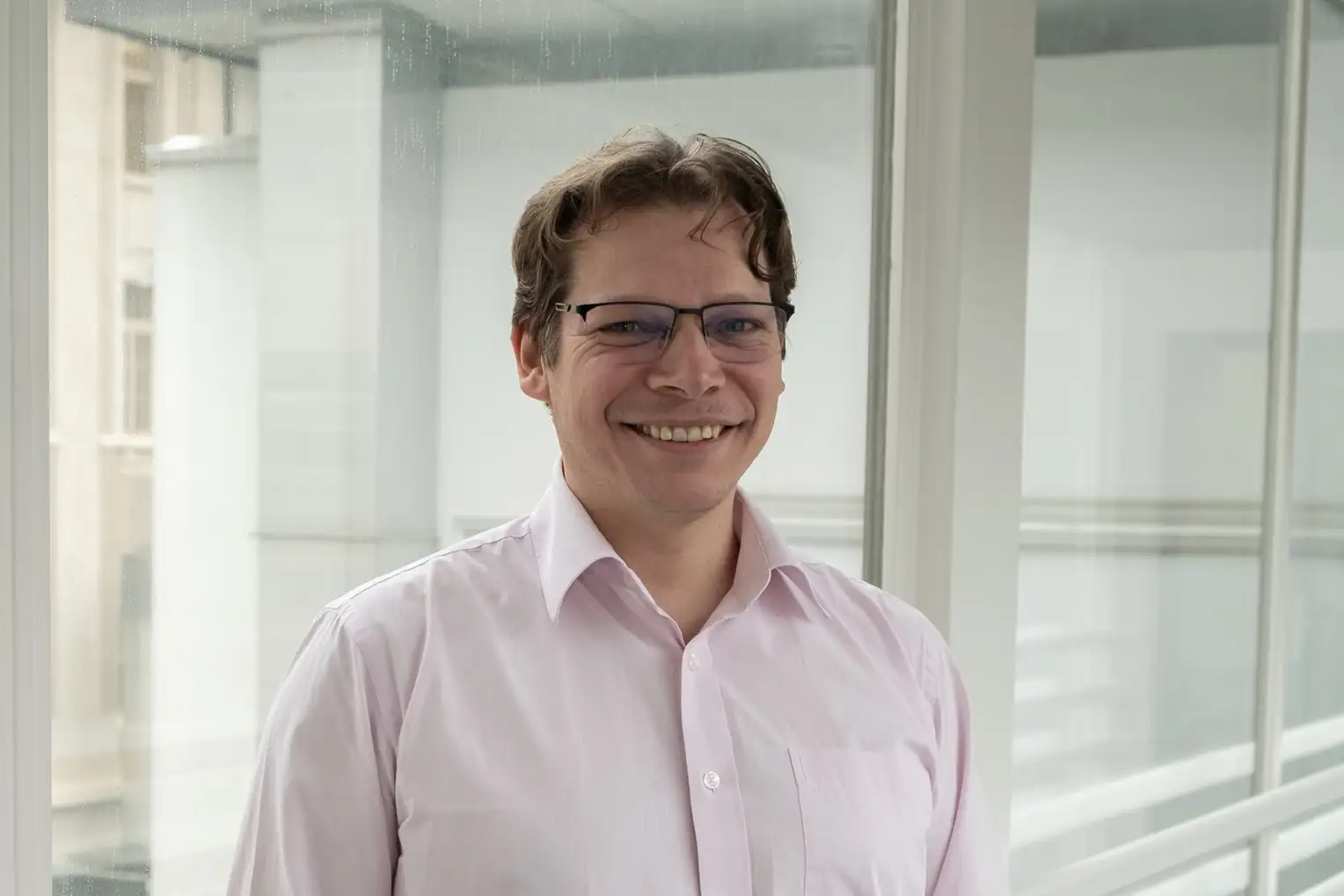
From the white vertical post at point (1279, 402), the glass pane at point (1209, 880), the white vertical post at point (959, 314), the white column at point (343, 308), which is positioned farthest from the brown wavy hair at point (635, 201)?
the white vertical post at point (1279, 402)

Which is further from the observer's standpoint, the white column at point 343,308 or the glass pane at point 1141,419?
the glass pane at point 1141,419

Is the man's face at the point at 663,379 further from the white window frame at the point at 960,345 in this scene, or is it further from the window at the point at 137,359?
the white window frame at the point at 960,345

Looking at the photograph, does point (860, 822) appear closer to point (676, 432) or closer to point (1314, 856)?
point (676, 432)

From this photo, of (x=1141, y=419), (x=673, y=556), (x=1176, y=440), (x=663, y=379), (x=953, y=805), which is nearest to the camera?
(x=663, y=379)

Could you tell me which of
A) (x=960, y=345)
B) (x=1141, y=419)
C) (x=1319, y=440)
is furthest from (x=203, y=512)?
(x=1319, y=440)

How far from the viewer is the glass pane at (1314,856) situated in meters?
3.21

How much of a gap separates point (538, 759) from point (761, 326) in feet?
1.52

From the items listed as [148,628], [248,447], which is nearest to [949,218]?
[248,447]

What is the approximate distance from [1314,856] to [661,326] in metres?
2.80

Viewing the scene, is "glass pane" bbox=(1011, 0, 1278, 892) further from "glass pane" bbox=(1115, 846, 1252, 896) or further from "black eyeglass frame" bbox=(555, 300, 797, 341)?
"black eyeglass frame" bbox=(555, 300, 797, 341)

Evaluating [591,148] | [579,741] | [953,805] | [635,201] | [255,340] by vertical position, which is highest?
[591,148]

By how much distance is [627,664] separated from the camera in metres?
1.29

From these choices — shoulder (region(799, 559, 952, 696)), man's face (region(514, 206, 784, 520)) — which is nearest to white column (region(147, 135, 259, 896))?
man's face (region(514, 206, 784, 520))

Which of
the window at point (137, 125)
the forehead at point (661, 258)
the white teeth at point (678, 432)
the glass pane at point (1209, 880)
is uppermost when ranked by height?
the window at point (137, 125)
